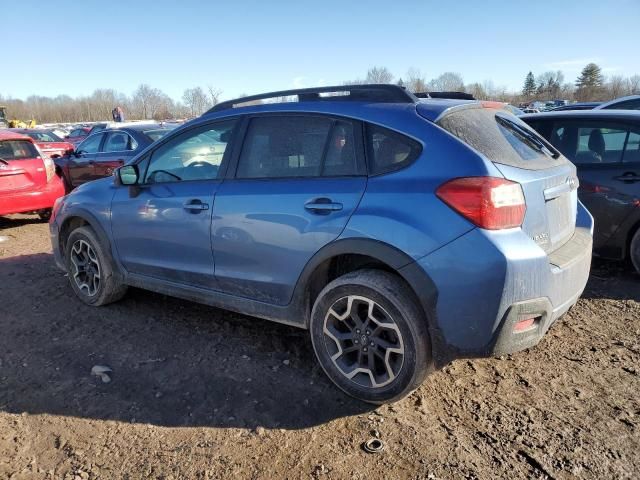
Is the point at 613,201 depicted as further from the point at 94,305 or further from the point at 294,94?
the point at 94,305

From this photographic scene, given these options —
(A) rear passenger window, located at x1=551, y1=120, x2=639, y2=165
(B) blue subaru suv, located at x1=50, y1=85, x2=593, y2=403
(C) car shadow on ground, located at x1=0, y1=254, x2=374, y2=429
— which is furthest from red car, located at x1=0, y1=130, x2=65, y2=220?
(A) rear passenger window, located at x1=551, y1=120, x2=639, y2=165

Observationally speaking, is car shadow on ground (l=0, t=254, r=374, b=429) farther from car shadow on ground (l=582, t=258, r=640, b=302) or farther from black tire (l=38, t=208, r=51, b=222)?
black tire (l=38, t=208, r=51, b=222)

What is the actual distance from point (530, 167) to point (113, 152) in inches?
331

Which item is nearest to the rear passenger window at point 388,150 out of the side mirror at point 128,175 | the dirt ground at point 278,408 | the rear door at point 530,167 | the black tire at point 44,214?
the rear door at point 530,167

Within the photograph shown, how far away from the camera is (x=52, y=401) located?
3.01 m

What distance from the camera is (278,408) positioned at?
9.42ft

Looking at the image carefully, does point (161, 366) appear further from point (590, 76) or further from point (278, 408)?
point (590, 76)

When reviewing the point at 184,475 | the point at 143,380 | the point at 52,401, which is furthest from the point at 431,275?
the point at 52,401

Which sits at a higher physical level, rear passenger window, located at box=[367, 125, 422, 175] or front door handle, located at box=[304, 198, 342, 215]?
rear passenger window, located at box=[367, 125, 422, 175]

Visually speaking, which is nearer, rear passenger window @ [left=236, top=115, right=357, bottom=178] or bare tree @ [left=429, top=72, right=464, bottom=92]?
rear passenger window @ [left=236, top=115, right=357, bottom=178]

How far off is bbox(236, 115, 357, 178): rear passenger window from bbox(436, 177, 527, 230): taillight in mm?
612

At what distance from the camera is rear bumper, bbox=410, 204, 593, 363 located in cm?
239

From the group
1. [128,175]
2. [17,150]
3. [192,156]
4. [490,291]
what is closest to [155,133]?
[17,150]

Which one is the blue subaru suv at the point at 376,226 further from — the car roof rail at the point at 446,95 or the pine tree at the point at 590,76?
the pine tree at the point at 590,76
